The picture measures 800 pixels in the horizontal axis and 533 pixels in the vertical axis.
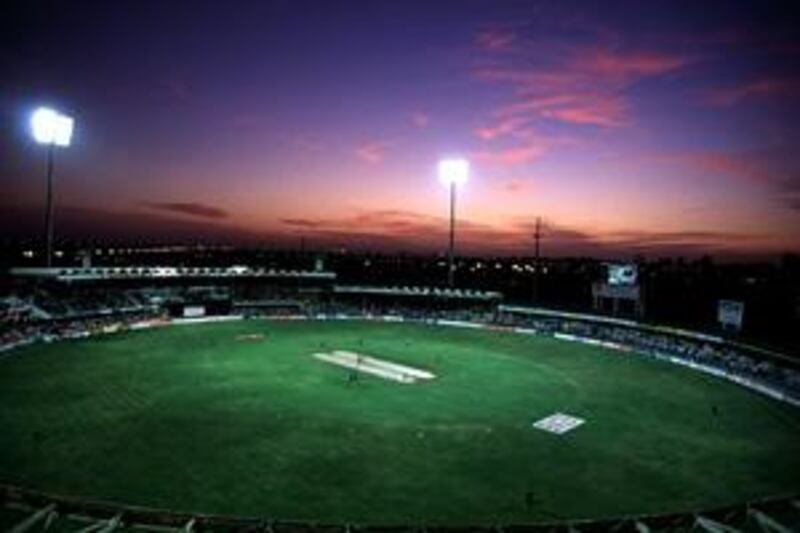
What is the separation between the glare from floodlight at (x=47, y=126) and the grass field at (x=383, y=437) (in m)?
20.0

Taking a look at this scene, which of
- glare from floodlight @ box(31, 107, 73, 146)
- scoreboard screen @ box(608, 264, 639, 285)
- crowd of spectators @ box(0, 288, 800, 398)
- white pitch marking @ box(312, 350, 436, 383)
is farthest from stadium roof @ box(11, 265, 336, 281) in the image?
scoreboard screen @ box(608, 264, 639, 285)

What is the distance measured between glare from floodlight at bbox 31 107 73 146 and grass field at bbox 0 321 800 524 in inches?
787

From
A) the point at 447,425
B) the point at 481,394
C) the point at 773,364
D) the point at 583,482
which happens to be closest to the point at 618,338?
the point at 773,364

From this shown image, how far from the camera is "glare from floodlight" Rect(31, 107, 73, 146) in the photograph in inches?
2474

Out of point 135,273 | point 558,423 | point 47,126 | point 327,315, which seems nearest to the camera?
point 558,423

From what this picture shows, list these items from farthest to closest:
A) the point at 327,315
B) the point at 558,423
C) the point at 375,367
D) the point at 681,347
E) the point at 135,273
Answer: the point at 327,315 → the point at 135,273 → the point at 681,347 → the point at 375,367 → the point at 558,423

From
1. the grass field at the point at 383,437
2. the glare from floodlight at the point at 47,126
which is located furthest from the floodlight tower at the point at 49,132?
the grass field at the point at 383,437

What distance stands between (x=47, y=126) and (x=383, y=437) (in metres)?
47.9

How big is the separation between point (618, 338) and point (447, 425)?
35156 mm

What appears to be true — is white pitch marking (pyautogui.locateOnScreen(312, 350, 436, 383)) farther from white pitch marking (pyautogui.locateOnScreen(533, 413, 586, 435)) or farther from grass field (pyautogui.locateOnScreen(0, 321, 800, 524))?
white pitch marking (pyautogui.locateOnScreen(533, 413, 586, 435))

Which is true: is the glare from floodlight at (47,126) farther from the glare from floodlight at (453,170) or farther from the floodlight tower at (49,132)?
the glare from floodlight at (453,170)

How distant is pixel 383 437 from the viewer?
3519 centimetres

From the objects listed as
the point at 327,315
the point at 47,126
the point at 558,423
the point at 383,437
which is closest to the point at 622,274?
the point at 327,315

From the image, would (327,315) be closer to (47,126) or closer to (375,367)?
(375,367)
